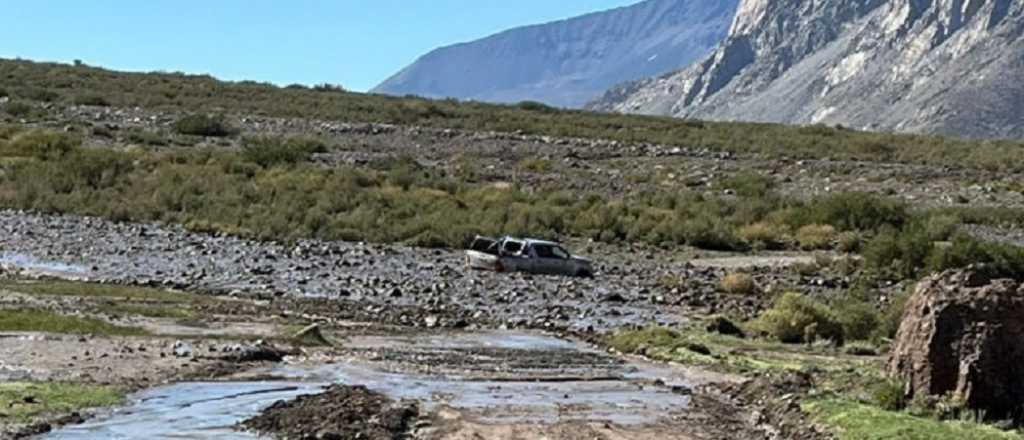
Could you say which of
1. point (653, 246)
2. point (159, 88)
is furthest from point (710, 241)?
point (159, 88)

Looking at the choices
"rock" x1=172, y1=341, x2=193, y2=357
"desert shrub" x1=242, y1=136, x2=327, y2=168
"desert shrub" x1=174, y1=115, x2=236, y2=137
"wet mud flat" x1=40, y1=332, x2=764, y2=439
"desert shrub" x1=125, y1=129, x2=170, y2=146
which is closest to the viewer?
"wet mud flat" x1=40, y1=332, x2=764, y2=439

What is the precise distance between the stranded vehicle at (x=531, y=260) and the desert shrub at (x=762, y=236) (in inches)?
459

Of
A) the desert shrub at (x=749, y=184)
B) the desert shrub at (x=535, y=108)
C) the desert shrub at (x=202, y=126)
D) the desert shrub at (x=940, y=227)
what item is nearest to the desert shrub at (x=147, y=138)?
the desert shrub at (x=202, y=126)

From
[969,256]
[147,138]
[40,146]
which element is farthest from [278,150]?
[969,256]

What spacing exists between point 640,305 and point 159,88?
216 feet

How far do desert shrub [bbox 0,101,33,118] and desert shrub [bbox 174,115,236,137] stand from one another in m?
7.48

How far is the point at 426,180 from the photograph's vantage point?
192 feet

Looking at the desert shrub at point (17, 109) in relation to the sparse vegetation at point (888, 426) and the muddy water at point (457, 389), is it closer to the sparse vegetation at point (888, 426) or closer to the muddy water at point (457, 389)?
the muddy water at point (457, 389)

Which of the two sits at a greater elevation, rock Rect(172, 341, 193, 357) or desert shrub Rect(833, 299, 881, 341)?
desert shrub Rect(833, 299, 881, 341)

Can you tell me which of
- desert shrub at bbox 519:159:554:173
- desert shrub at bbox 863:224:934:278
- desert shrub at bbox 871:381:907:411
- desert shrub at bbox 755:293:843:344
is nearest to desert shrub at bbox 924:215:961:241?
desert shrub at bbox 863:224:934:278

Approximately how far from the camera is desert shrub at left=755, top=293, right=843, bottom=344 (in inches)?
1064

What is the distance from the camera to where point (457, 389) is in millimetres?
19312

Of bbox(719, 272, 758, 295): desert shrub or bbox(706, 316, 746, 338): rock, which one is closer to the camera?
bbox(706, 316, 746, 338): rock

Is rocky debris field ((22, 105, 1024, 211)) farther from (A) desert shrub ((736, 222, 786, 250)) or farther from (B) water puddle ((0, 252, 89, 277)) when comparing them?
(B) water puddle ((0, 252, 89, 277))
